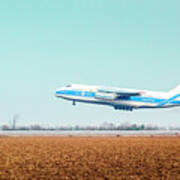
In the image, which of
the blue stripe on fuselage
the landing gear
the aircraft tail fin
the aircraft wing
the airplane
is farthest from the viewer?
the aircraft tail fin

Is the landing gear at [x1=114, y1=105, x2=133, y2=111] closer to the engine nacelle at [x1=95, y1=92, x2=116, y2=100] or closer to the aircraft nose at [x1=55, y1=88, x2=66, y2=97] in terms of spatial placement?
the engine nacelle at [x1=95, y1=92, x2=116, y2=100]

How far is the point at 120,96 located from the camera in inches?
3563

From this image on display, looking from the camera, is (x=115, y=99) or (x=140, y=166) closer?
(x=140, y=166)

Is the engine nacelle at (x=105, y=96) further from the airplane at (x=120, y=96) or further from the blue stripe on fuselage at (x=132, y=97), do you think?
the blue stripe on fuselage at (x=132, y=97)

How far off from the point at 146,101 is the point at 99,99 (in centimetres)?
1126

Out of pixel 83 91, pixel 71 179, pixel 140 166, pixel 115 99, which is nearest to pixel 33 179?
pixel 71 179

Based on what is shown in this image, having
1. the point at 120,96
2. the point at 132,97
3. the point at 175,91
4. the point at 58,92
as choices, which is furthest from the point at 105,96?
the point at 175,91

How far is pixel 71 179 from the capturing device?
19281 mm

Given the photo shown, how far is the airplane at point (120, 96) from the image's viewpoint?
3314 inches

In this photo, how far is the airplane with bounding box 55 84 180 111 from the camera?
84.2 m

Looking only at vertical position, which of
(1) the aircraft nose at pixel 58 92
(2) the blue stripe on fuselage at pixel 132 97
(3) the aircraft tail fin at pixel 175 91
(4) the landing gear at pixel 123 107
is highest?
(3) the aircraft tail fin at pixel 175 91

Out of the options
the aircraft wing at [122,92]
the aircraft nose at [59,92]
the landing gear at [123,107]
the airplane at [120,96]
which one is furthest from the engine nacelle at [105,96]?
the aircraft nose at [59,92]

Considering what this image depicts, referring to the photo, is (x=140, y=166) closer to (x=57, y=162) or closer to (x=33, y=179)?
(x=57, y=162)

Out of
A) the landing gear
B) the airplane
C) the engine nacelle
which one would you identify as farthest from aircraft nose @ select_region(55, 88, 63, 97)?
the landing gear
